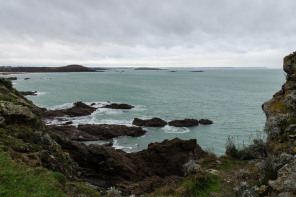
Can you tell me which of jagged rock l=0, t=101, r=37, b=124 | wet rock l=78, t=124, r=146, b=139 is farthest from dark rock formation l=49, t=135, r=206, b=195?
wet rock l=78, t=124, r=146, b=139

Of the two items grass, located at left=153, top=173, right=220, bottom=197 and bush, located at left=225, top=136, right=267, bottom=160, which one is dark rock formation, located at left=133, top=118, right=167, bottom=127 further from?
grass, located at left=153, top=173, right=220, bottom=197

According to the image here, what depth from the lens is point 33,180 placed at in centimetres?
795

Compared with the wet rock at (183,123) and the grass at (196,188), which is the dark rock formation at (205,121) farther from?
the grass at (196,188)

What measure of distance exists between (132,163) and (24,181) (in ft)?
37.4

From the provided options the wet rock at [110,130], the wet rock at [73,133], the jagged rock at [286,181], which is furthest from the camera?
the wet rock at [110,130]

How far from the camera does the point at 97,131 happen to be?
32219 mm

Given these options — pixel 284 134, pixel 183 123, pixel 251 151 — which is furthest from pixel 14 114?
pixel 183 123

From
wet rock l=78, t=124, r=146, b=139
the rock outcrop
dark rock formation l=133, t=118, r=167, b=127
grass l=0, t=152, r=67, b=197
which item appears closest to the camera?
the rock outcrop

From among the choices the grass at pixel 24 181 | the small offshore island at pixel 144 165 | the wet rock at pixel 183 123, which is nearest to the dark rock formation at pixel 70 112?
the wet rock at pixel 183 123

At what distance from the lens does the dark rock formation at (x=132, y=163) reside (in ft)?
45.8

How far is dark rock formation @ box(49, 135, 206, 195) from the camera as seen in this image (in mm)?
13969

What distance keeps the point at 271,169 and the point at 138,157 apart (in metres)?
13.9

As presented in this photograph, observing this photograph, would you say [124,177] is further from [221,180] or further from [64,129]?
[64,129]

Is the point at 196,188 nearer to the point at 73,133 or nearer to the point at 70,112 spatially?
the point at 73,133
